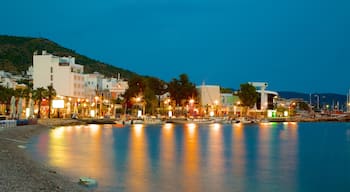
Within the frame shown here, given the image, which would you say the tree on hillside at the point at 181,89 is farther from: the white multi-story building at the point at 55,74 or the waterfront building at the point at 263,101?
the waterfront building at the point at 263,101

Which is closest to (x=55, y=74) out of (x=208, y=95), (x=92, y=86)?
(x=92, y=86)

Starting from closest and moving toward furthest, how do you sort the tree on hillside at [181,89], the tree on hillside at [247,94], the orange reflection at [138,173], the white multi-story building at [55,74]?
the orange reflection at [138,173], the white multi-story building at [55,74], the tree on hillside at [181,89], the tree on hillside at [247,94]

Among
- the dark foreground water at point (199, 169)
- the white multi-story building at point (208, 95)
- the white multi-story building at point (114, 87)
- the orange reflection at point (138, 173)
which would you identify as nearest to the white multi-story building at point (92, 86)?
the white multi-story building at point (114, 87)

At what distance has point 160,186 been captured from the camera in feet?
84.4

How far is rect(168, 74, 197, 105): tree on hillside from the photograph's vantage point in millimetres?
145375

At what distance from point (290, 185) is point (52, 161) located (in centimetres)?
1702

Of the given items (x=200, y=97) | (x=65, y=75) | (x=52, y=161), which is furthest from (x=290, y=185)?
(x=200, y=97)

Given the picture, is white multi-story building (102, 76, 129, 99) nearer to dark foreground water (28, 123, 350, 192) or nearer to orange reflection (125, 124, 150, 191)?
dark foreground water (28, 123, 350, 192)

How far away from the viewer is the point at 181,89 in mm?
145125

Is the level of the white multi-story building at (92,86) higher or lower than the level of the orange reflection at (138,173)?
higher

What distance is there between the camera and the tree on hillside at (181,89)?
14538cm

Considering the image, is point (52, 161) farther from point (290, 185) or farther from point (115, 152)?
point (290, 185)

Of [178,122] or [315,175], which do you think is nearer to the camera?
[315,175]

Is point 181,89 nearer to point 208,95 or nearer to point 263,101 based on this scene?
point 208,95
